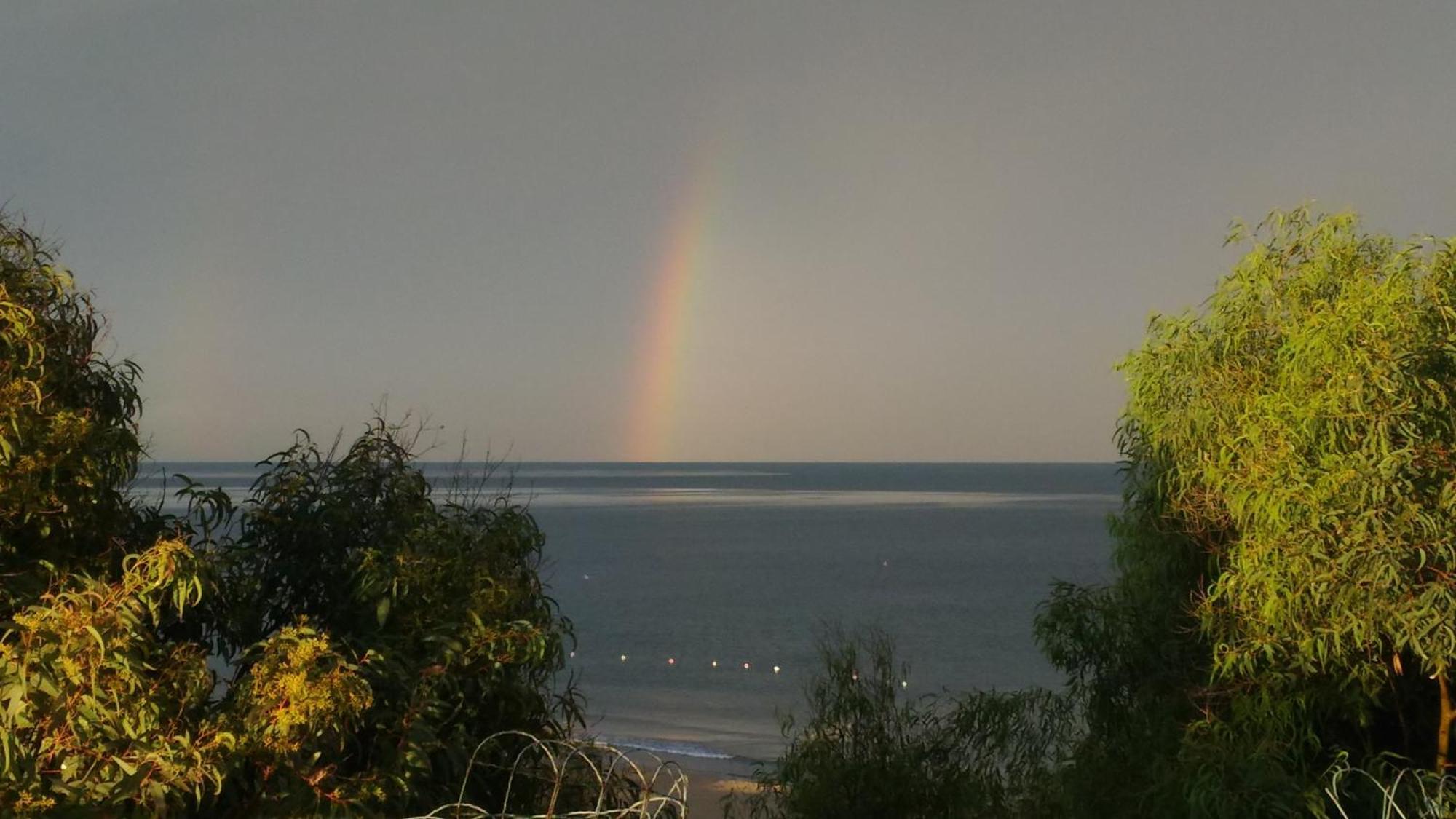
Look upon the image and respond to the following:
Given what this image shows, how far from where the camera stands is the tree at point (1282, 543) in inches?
303

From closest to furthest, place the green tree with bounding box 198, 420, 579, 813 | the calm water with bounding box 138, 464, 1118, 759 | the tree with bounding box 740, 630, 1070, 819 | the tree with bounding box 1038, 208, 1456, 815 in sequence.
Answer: the green tree with bounding box 198, 420, 579, 813 < the tree with bounding box 1038, 208, 1456, 815 < the tree with bounding box 740, 630, 1070, 819 < the calm water with bounding box 138, 464, 1118, 759

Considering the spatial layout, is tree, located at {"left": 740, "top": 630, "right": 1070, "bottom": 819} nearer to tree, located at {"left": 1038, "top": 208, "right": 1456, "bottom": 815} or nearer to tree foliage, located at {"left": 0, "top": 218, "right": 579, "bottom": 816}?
tree, located at {"left": 1038, "top": 208, "right": 1456, "bottom": 815}

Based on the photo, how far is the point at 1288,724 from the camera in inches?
348

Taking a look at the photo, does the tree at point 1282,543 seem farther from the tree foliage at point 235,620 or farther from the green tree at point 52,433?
the green tree at point 52,433

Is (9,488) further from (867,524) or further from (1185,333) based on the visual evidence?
(867,524)

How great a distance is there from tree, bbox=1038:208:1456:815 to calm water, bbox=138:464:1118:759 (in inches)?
46.4

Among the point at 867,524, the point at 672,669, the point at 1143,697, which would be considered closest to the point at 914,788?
the point at 1143,697

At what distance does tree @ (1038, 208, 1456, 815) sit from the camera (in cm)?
770

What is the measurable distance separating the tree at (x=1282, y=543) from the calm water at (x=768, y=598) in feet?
3.87

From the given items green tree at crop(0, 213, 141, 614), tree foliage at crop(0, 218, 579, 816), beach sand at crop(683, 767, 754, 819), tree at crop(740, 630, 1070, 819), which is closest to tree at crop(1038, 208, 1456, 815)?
tree at crop(740, 630, 1070, 819)

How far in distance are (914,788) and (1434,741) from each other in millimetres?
5239

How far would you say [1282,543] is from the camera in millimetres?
8055

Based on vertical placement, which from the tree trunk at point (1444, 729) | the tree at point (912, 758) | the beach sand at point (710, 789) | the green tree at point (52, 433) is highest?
the green tree at point (52, 433)

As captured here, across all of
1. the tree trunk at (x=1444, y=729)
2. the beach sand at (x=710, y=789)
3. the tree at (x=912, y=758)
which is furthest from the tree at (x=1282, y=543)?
the beach sand at (x=710, y=789)
